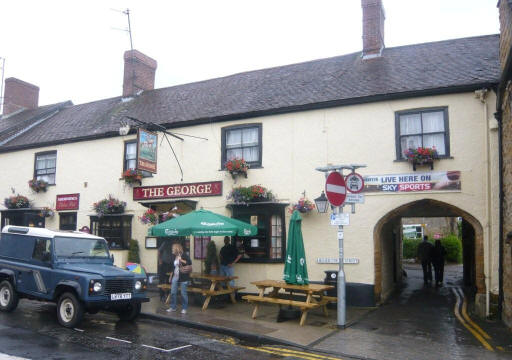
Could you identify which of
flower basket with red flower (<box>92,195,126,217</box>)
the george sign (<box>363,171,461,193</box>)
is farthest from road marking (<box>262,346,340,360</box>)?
flower basket with red flower (<box>92,195,126,217</box>)

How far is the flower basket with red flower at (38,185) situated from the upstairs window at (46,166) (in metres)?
0.25

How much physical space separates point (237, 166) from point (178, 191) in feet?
8.49

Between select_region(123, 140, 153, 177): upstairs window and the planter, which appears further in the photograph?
select_region(123, 140, 153, 177): upstairs window

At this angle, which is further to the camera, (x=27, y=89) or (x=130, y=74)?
(x=27, y=89)

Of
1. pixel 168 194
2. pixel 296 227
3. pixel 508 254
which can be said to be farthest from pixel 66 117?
pixel 508 254

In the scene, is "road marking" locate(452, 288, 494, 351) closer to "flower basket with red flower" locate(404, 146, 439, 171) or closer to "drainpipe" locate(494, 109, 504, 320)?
"drainpipe" locate(494, 109, 504, 320)

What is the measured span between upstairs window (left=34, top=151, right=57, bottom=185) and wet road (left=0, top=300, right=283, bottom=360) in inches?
361

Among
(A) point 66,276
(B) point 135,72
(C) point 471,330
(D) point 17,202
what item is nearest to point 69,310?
(A) point 66,276

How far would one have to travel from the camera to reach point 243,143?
14.4m

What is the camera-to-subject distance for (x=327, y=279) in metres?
11.8

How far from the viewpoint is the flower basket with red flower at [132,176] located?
51.6 ft

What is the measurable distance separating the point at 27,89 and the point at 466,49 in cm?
2232

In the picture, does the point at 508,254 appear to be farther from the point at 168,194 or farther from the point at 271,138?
the point at 168,194

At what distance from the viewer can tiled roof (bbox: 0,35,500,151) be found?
40.8ft
